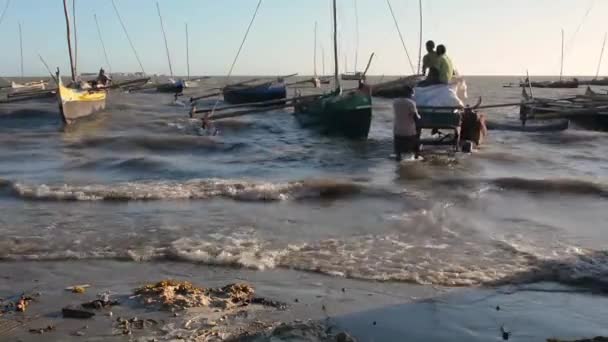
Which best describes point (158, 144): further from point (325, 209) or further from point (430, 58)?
point (325, 209)

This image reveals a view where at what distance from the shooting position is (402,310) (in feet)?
17.9

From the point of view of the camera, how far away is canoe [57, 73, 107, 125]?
1075 inches

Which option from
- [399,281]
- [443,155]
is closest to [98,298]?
[399,281]

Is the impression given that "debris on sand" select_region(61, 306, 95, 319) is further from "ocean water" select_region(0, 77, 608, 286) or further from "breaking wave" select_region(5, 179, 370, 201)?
"breaking wave" select_region(5, 179, 370, 201)

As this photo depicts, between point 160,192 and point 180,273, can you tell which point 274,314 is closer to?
point 180,273

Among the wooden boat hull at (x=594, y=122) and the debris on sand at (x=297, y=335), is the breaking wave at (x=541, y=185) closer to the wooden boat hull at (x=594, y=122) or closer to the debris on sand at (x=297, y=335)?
the debris on sand at (x=297, y=335)

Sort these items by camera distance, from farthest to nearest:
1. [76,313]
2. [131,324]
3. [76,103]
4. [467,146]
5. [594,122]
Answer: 1. [76,103]
2. [594,122]
3. [467,146]
4. [76,313]
5. [131,324]

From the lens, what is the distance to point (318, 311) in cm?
544

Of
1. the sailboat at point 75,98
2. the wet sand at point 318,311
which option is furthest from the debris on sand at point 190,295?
the sailboat at point 75,98

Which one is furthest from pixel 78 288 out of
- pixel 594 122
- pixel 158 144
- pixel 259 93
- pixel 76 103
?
pixel 259 93

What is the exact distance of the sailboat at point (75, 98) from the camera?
27.3 metres

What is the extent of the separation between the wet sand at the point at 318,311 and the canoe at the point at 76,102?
20433 mm

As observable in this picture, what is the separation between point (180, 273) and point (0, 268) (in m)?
1.95

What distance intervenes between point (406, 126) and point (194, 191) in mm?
5327
